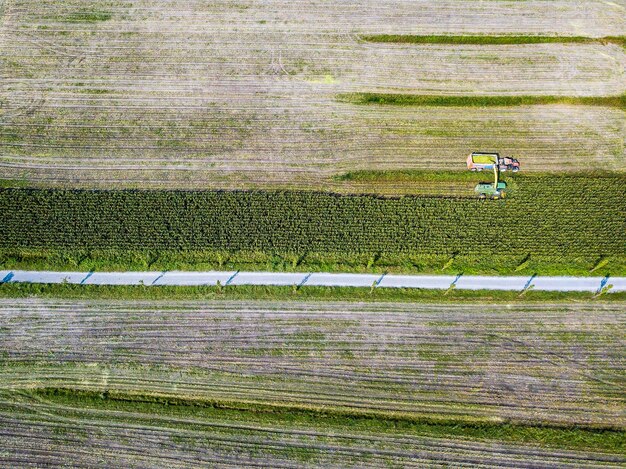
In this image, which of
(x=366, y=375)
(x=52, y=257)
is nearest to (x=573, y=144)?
(x=366, y=375)

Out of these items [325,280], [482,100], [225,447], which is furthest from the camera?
[482,100]

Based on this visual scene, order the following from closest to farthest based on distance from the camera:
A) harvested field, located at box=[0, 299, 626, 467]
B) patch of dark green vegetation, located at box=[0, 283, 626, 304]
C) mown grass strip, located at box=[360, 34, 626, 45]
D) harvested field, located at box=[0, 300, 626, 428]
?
harvested field, located at box=[0, 299, 626, 467], harvested field, located at box=[0, 300, 626, 428], patch of dark green vegetation, located at box=[0, 283, 626, 304], mown grass strip, located at box=[360, 34, 626, 45]

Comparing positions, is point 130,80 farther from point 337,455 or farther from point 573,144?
point 573,144

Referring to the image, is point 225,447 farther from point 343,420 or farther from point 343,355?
point 343,355

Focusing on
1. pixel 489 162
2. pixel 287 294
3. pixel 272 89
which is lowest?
pixel 287 294

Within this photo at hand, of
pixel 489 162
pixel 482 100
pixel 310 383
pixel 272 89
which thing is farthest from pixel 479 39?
pixel 310 383

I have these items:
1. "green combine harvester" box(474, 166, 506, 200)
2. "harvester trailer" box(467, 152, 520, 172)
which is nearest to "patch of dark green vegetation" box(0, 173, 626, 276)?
"green combine harvester" box(474, 166, 506, 200)

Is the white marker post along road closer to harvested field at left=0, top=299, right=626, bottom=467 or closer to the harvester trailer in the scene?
harvested field at left=0, top=299, right=626, bottom=467
